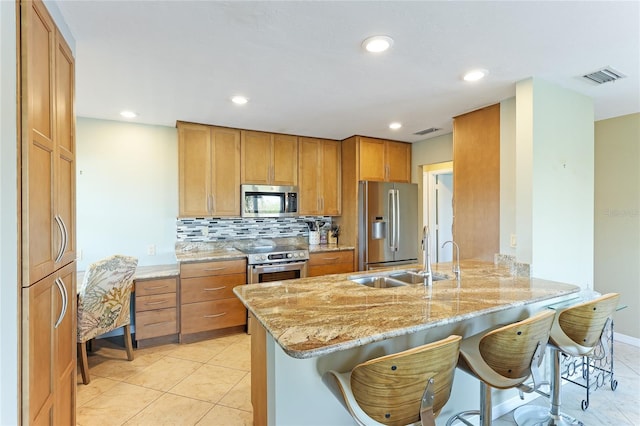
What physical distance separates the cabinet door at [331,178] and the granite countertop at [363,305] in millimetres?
2277

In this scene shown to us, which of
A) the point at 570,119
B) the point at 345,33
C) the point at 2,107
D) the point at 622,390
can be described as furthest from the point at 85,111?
the point at 622,390

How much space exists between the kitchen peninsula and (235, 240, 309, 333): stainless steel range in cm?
157

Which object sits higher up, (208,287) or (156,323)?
(208,287)

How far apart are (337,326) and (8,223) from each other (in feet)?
3.97

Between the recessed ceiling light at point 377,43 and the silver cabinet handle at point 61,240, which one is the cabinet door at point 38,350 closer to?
the silver cabinet handle at point 61,240

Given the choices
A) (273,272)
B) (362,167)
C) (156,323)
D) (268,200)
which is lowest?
(156,323)

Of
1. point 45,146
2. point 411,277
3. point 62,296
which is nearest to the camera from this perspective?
point 45,146

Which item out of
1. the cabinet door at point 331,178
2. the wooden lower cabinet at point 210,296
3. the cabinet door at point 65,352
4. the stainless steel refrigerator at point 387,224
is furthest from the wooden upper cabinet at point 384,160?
the cabinet door at point 65,352

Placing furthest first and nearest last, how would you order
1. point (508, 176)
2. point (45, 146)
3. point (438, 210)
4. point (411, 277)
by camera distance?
point (438, 210) < point (508, 176) < point (411, 277) < point (45, 146)

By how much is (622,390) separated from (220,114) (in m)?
4.25

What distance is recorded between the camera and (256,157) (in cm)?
391

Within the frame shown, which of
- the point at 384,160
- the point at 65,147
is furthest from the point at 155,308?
the point at 384,160

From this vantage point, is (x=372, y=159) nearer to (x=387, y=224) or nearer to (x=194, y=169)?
(x=387, y=224)

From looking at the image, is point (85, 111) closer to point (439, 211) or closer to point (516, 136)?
point (516, 136)
